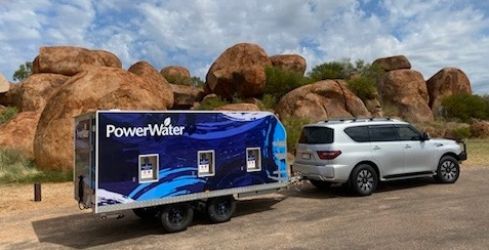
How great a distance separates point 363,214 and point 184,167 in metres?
3.79

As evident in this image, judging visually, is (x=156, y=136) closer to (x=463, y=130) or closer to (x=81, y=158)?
(x=81, y=158)

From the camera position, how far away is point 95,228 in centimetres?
950

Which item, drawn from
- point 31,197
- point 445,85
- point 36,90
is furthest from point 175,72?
point 31,197

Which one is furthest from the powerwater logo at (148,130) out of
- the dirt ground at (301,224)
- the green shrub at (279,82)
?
the green shrub at (279,82)

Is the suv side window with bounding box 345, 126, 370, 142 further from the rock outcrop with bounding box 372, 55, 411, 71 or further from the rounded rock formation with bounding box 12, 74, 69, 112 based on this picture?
the rock outcrop with bounding box 372, 55, 411, 71

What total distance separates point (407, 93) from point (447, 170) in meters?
35.6

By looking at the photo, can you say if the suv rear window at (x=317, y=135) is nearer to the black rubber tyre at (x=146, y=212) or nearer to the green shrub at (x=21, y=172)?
the black rubber tyre at (x=146, y=212)

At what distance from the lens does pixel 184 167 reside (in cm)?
897

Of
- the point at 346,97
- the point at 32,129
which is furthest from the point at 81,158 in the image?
the point at 346,97

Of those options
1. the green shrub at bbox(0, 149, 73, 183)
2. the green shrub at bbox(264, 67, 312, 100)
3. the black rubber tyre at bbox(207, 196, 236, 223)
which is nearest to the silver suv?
the black rubber tyre at bbox(207, 196, 236, 223)

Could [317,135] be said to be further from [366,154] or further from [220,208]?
[220,208]

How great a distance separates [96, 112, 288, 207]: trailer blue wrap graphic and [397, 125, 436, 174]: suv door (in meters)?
3.94

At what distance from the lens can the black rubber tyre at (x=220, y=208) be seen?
30.8 ft

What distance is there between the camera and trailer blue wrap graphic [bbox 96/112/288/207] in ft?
26.7
